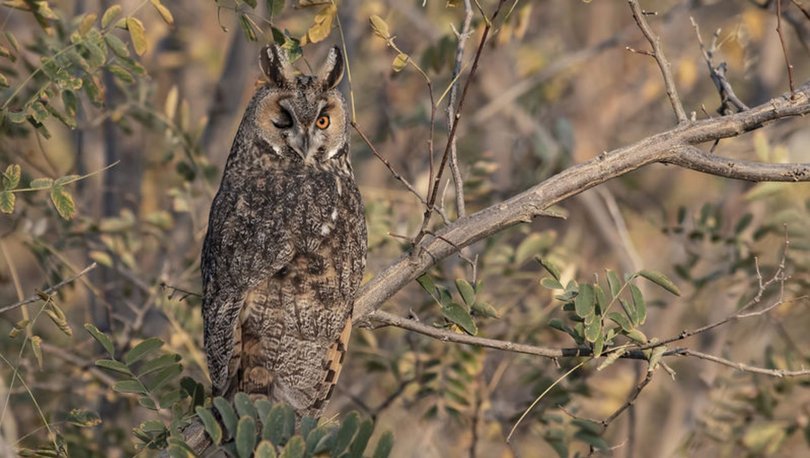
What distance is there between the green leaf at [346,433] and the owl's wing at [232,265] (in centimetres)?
91

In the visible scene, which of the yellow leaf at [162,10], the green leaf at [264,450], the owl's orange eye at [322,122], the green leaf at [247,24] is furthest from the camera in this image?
the owl's orange eye at [322,122]

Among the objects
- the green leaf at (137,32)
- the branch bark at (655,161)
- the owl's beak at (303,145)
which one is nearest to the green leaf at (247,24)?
the green leaf at (137,32)

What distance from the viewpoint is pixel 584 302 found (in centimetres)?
299

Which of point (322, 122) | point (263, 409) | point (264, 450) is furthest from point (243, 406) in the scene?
point (322, 122)

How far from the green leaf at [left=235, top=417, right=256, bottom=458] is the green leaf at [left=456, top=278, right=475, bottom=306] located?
0.94 metres

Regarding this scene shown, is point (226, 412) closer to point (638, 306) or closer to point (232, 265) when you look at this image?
point (232, 265)

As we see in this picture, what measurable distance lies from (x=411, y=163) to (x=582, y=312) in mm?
3999

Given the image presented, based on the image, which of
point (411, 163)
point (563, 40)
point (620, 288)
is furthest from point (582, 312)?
point (563, 40)

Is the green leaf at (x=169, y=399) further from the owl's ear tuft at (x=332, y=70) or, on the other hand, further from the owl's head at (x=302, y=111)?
the owl's ear tuft at (x=332, y=70)

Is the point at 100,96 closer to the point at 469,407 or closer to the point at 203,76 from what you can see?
the point at 469,407

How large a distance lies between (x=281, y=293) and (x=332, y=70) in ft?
2.90

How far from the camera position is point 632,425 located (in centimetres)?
520

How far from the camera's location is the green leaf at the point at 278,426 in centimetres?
260

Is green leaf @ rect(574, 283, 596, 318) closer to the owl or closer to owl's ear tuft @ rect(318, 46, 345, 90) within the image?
the owl
